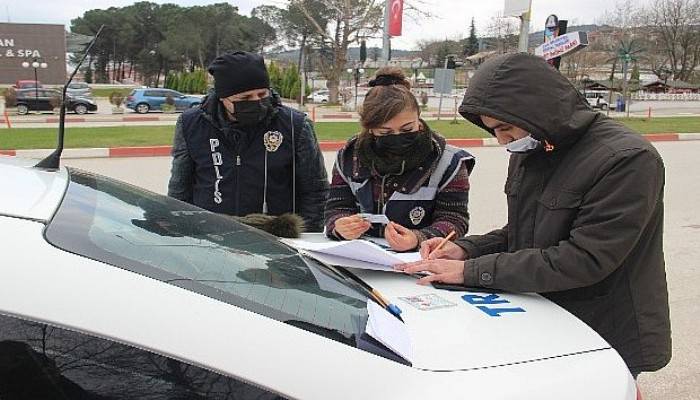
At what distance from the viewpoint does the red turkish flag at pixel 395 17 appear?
12328mm

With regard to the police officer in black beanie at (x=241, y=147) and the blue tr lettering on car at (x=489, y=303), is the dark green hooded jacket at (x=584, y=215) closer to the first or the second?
the blue tr lettering on car at (x=489, y=303)

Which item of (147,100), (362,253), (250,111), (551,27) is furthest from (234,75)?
(147,100)

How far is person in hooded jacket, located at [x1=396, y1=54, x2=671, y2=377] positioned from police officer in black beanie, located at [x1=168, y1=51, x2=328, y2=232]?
3.79 ft

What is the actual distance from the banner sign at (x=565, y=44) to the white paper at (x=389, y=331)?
21.5 feet

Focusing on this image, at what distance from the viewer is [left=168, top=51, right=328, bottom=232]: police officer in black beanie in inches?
106

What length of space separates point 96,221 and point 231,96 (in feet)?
4.64

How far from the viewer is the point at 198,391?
3.34 ft

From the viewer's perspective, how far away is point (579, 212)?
1.66 m

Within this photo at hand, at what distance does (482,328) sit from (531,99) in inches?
22.8

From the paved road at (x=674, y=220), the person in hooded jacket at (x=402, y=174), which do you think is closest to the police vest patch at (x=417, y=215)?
the person in hooded jacket at (x=402, y=174)

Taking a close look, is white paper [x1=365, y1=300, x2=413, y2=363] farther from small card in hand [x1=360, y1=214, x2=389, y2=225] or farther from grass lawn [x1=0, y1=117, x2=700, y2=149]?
grass lawn [x1=0, y1=117, x2=700, y2=149]

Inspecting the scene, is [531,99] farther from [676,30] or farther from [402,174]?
[676,30]

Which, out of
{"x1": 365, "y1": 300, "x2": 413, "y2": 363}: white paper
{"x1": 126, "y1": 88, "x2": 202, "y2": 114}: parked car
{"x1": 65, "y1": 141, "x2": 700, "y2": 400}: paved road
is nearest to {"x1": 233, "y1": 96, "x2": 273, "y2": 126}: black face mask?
{"x1": 365, "y1": 300, "x2": 413, "y2": 363}: white paper

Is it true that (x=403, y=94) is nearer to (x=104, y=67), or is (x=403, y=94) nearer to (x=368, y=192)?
(x=368, y=192)
